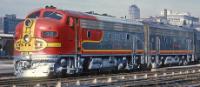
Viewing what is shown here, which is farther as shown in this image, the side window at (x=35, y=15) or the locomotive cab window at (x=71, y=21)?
the side window at (x=35, y=15)

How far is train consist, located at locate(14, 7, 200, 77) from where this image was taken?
74.5 ft

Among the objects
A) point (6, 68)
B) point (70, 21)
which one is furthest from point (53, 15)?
point (6, 68)

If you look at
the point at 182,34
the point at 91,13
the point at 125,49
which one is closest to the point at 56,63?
the point at 91,13

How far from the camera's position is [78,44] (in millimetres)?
24359

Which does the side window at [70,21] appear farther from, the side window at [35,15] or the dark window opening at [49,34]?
the side window at [35,15]

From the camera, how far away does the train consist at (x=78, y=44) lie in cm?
2270

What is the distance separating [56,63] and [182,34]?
20.1 m

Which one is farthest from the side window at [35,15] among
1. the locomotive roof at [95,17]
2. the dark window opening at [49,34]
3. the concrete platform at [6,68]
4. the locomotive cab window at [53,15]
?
the concrete platform at [6,68]

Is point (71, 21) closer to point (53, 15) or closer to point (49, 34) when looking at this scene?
point (53, 15)

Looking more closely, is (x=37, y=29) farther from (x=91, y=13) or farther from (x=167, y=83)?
(x=167, y=83)

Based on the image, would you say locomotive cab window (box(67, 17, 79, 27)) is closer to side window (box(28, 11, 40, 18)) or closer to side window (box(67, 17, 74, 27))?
side window (box(67, 17, 74, 27))

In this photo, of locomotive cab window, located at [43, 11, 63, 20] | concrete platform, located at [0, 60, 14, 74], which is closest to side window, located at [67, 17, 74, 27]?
locomotive cab window, located at [43, 11, 63, 20]

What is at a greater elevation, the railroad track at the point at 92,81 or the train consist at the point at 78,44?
the train consist at the point at 78,44

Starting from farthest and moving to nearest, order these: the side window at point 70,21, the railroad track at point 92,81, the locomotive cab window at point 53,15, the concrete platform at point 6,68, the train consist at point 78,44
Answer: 1. the concrete platform at point 6,68
2. the side window at point 70,21
3. the locomotive cab window at point 53,15
4. the train consist at point 78,44
5. the railroad track at point 92,81
